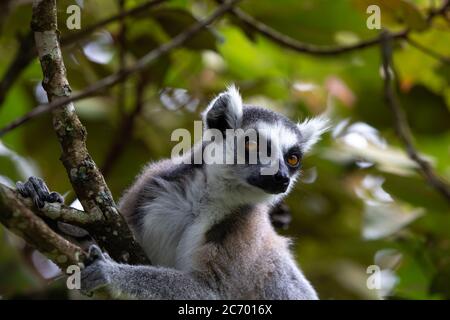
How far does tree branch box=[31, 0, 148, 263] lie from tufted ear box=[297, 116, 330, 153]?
280 cm

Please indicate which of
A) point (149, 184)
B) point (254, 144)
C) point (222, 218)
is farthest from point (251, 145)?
point (149, 184)

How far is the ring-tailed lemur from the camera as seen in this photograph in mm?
5512

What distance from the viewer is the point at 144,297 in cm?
502

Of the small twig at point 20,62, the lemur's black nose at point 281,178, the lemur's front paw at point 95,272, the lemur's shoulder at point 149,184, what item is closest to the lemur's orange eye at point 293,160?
the lemur's black nose at point 281,178

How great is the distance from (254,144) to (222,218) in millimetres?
758

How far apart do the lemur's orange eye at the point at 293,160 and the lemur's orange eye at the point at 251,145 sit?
336 millimetres

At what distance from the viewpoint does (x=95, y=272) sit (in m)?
4.52

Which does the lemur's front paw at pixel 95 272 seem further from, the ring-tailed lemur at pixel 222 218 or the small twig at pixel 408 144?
the small twig at pixel 408 144

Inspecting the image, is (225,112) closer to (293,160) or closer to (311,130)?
(293,160)

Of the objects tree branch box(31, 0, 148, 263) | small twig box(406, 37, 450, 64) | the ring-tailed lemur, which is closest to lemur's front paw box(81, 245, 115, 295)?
tree branch box(31, 0, 148, 263)

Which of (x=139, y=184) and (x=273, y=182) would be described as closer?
(x=273, y=182)

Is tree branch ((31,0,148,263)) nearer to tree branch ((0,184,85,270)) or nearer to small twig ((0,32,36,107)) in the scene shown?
small twig ((0,32,36,107))

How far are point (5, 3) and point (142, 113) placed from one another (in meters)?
4.62

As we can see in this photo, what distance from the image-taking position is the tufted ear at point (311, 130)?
687 cm
